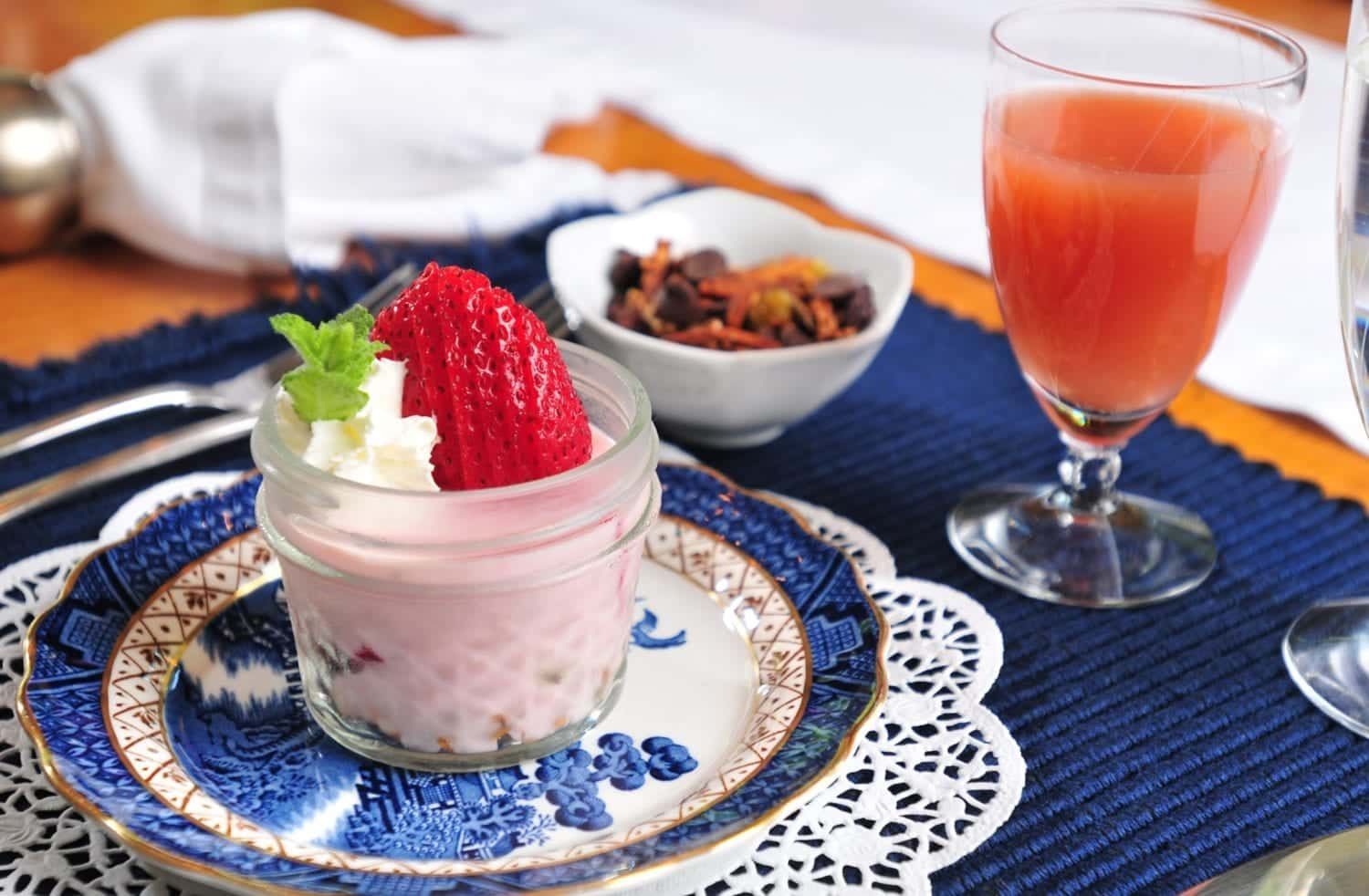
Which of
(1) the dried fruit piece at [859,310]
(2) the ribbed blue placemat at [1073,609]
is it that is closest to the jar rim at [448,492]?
(2) the ribbed blue placemat at [1073,609]

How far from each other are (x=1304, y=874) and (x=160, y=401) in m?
0.83

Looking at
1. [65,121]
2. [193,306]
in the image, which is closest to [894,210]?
[193,306]

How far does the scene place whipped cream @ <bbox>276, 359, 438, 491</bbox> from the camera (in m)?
0.68

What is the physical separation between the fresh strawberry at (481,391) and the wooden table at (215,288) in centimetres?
63

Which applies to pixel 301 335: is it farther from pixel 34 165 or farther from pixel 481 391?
pixel 34 165

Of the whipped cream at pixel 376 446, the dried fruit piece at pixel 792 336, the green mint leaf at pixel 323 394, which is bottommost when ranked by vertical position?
the dried fruit piece at pixel 792 336

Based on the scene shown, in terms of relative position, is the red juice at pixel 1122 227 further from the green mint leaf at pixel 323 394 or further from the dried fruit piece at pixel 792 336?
the green mint leaf at pixel 323 394

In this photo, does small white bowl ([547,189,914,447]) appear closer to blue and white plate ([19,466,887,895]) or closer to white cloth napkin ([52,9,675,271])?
blue and white plate ([19,466,887,895])

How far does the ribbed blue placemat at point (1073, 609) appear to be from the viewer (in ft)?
2.37

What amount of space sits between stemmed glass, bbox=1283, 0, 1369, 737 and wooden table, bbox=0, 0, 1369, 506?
0.20 meters

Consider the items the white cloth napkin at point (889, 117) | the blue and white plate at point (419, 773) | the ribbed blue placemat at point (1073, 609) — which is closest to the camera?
the blue and white plate at point (419, 773)

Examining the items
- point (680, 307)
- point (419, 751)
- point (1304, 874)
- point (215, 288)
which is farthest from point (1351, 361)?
point (215, 288)

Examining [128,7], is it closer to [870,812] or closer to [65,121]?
[65,121]

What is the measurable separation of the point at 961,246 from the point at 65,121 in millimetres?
914
